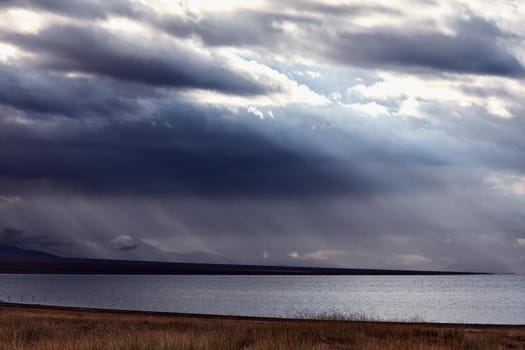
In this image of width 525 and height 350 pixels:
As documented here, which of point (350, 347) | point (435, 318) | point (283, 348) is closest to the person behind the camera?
point (283, 348)

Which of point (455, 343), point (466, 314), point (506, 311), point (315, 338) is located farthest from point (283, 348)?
point (506, 311)

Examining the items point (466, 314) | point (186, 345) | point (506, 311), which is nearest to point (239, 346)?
point (186, 345)

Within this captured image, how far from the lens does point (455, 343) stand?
23.6 meters

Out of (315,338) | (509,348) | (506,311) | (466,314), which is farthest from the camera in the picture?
(506,311)

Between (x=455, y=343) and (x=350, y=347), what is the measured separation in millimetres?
3698

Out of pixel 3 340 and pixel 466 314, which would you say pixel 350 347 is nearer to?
pixel 3 340

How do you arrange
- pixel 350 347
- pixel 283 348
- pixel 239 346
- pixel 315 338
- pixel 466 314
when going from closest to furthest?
pixel 283 348 → pixel 239 346 → pixel 350 347 → pixel 315 338 → pixel 466 314

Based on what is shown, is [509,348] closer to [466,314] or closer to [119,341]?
[119,341]

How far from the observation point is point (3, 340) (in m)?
22.7

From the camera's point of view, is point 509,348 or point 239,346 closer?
point 239,346

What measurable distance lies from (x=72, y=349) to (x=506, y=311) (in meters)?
74.1

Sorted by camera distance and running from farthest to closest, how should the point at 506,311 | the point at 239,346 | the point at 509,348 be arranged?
the point at 506,311 < the point at 509,348 < the point at 239,346

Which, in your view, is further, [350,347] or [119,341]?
[350,347]

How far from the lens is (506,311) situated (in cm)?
8419
